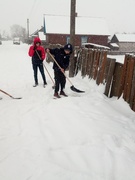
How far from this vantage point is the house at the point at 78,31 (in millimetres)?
32781

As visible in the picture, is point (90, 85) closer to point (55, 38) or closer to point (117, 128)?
point (117, 128)

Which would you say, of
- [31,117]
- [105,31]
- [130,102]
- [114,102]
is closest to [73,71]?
[114,102]

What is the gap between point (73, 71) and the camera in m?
8.85

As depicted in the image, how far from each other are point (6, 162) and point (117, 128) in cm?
216

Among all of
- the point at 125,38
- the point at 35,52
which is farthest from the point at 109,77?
the point at 125,38

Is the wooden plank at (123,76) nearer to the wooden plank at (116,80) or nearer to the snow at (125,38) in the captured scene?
the wooden plank at (116,80)

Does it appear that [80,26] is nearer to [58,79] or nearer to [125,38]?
[125,38]

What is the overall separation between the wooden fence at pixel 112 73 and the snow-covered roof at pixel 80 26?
26.4 meters

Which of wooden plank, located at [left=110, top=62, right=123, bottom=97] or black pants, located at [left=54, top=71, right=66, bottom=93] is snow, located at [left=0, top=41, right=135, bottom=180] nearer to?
wooden plank, located at [left=110, top=62, right=123, bottom=97]

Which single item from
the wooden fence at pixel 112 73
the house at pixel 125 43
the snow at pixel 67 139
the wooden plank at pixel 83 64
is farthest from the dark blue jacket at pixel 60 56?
the house at pixel 125 43

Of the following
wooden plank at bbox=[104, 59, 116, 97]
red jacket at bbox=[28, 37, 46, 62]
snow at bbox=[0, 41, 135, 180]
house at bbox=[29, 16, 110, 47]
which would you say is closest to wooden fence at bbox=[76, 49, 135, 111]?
wooden plank at bbox=[104, 59, 116, 97]

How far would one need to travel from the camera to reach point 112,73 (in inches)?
230

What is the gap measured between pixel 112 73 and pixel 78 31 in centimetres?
2943

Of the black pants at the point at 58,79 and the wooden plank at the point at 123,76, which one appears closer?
the wooden plank at the point at 123,76
